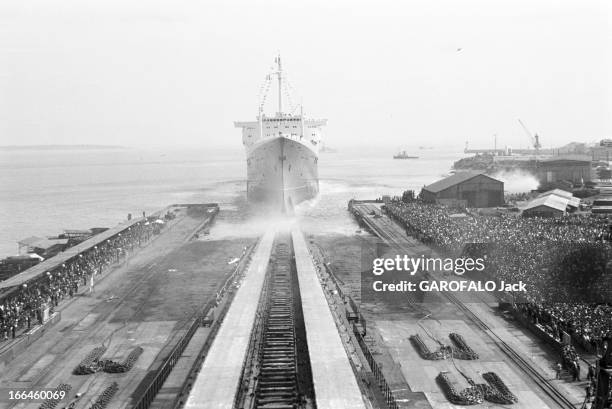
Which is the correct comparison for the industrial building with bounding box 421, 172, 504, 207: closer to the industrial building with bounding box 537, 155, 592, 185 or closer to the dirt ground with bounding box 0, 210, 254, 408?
the industrial building with bounding box 537, 155, 592, 185

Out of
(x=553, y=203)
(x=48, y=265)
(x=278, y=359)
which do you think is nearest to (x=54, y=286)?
(x=48, y=265)

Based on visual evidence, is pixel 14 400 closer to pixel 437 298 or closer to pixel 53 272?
pixel 53 272

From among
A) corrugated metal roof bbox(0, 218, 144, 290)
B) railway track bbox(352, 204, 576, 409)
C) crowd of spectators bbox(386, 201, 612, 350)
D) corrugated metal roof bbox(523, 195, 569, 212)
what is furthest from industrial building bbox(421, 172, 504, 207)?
corrugated metal roof bbox(0, 218, 144, 290)

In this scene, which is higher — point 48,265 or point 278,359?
point 48,265

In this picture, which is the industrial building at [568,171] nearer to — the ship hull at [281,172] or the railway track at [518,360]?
the ship hull at [281,172]

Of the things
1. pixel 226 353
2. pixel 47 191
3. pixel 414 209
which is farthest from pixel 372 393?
pixel 47 191

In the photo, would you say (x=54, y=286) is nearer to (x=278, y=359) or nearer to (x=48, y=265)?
(x=48, y=265)
